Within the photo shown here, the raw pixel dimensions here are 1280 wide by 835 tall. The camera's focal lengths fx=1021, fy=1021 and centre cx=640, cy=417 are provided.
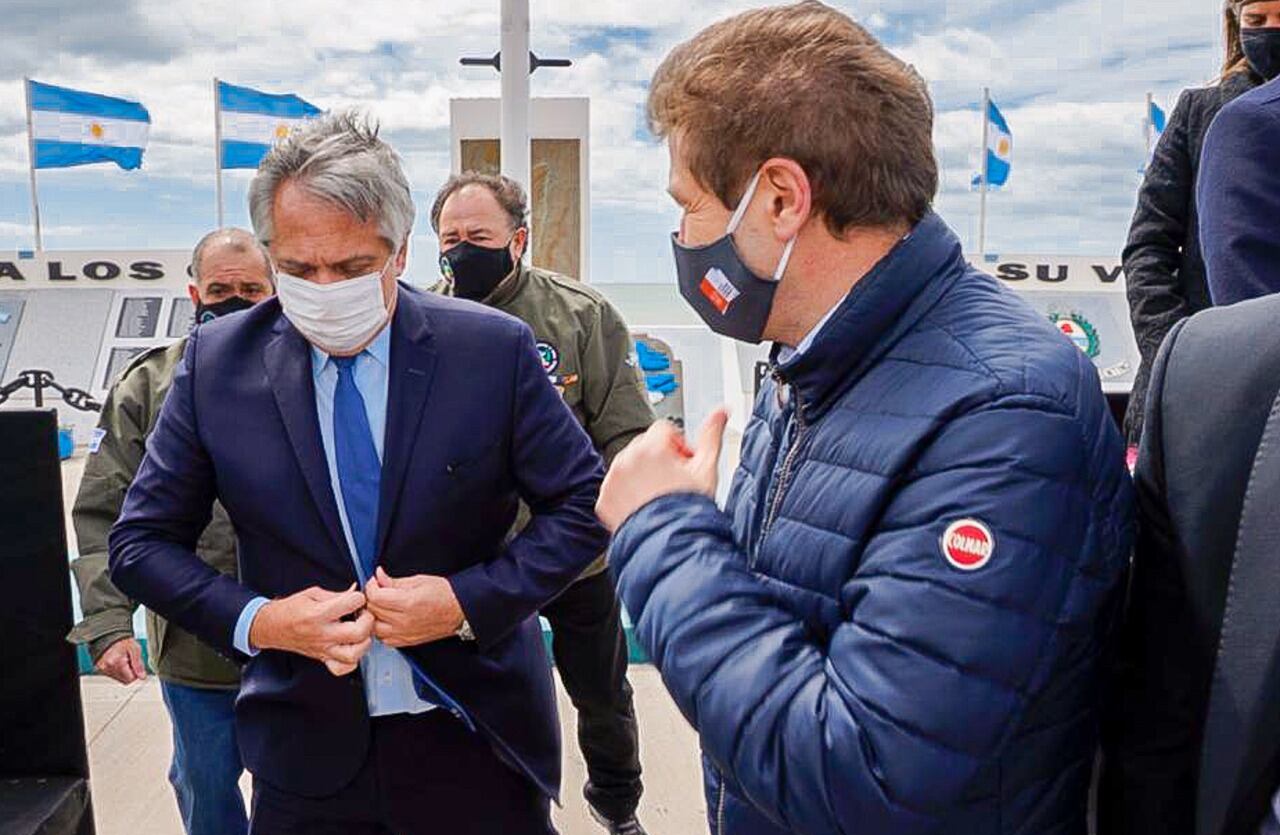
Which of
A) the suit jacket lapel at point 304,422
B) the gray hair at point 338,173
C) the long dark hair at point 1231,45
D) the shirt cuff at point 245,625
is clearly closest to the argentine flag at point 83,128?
the gray hair at point 338,173

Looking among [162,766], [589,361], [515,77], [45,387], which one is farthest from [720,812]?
[45,387]

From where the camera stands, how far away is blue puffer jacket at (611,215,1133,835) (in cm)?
86

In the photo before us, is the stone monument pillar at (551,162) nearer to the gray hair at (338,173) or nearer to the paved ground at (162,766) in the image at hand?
the paved ground at (162,766)

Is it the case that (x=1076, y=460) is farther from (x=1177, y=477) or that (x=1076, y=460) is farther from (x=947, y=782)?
(x=947, y=782)

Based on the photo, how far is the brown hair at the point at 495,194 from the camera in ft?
11.0

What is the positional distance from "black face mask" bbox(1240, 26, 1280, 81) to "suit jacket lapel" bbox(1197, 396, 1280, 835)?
151 cm

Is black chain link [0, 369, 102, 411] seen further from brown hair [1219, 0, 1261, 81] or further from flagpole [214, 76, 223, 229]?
brown hair [1219, 0, 1261, 81]

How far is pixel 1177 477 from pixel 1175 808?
318 mm

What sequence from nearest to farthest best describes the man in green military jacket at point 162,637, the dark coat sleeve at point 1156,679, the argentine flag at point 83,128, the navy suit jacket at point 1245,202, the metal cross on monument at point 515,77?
1. the dark coat sleeve at point 1156,679
2. the navy suit jacket at point 1245,202
3. the man in green military jacket at point 162,637
4. the metal cross on monument at point 515,77
5. the argentine flag at point 83,128

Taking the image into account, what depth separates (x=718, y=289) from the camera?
3.76 feet

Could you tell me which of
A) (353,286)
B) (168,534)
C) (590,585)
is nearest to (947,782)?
(353,286)

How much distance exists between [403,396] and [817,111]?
96 centimetres

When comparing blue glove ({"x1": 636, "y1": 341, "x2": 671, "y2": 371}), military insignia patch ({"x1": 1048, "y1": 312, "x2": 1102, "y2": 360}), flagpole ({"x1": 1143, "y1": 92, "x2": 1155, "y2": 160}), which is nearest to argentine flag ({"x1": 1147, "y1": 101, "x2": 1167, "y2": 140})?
flagpole ({"x1": 1143, "y1": 92, "x2": 1155, "y2": 160})

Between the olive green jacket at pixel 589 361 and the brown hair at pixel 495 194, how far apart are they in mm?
226
